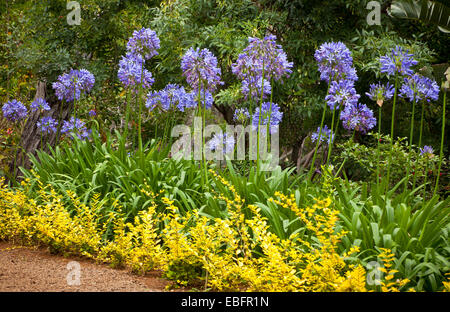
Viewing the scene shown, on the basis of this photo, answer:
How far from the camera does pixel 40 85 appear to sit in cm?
809

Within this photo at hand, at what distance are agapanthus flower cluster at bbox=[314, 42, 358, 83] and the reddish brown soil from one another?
7.48ft

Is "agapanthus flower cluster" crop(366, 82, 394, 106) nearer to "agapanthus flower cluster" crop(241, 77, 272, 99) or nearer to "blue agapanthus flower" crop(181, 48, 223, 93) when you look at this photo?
"agapanthus flower cluster" crop(241, 77, 272, 99)

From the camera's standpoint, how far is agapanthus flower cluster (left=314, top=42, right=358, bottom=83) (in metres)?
4.23

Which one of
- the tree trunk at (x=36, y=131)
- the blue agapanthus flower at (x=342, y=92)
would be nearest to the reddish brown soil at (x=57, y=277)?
the blue agapanthus flower at (x=342, y=92)

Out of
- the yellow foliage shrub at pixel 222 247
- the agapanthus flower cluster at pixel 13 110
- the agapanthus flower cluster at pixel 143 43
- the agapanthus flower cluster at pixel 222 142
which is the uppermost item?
the agapanthus flower cluster at pixel 143 43

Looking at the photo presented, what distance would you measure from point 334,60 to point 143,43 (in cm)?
199

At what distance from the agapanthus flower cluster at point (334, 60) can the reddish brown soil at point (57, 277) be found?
7.48ft

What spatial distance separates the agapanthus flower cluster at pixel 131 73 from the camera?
5223 millimetres

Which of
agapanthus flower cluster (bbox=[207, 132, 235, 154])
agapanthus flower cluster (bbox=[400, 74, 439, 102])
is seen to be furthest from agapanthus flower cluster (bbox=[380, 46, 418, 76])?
agapanthus flower cluster (bbox=[207, 132, 235, 154])

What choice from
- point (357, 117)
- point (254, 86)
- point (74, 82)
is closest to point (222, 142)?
point (254, 86)

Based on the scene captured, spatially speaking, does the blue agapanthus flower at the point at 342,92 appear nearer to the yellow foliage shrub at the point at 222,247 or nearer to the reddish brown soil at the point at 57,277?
the yellow foliage shrub at the point at 222,247

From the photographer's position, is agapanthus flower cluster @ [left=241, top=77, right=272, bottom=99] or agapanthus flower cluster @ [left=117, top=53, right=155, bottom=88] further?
agapanthus flower cluster @ [left=117, top=53, right=155, bottom=88]

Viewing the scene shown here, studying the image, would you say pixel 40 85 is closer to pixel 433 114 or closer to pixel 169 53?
pixel 169 53
